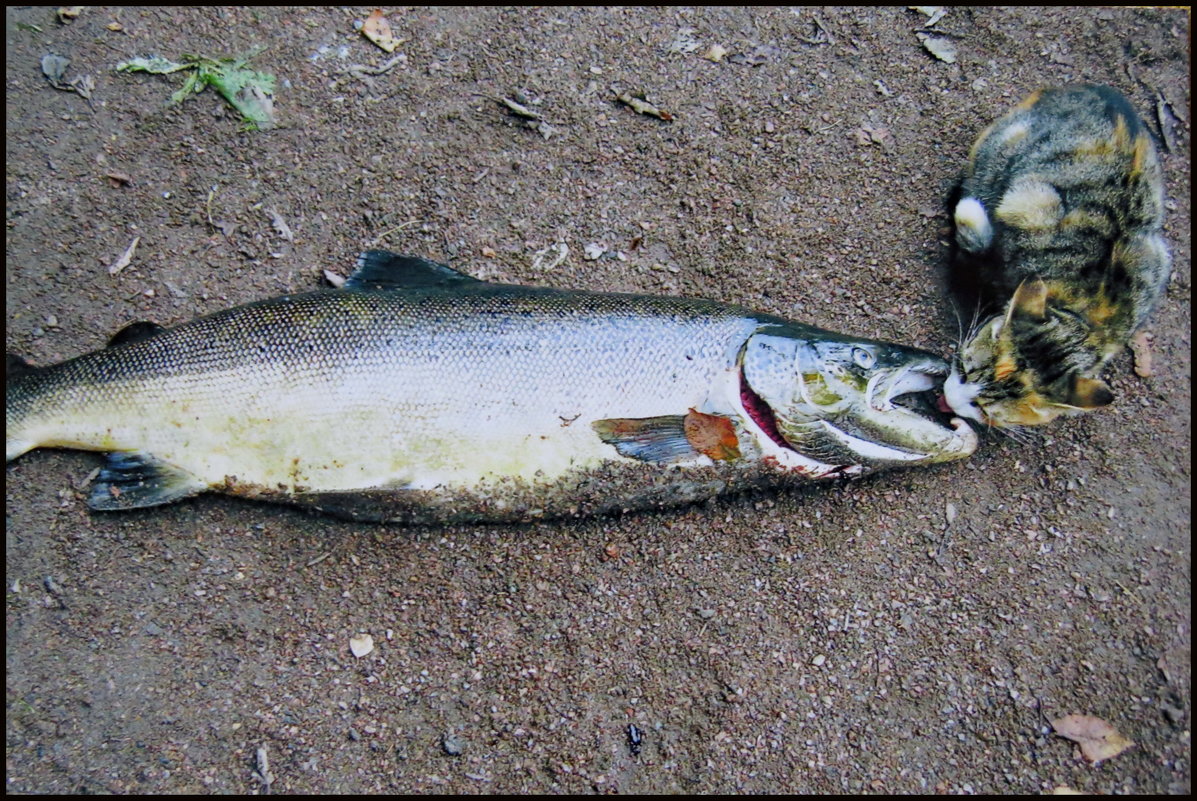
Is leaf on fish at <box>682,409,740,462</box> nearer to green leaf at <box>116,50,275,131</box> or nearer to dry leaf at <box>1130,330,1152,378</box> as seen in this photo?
dry leaf at <box>1130,330,1152,378</box>

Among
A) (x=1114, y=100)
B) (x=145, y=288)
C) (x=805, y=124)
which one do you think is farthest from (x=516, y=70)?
(x=1114, y=100)

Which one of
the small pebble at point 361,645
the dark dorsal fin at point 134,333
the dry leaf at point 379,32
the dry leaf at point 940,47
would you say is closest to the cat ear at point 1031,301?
the dry leaf at point 940,47

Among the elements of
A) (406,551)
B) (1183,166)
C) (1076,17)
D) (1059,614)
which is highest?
(1076,17)

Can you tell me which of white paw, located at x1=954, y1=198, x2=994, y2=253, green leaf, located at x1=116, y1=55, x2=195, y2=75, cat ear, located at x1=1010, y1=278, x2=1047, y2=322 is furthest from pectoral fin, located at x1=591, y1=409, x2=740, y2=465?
green leaf, located at x1=116, y1=55, x2=195, y2=75

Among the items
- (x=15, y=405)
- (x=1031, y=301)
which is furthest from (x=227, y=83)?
(x=1031, y=301)

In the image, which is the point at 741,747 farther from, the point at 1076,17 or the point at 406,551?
the point at 1076,17

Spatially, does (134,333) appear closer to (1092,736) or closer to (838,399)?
(838,399)

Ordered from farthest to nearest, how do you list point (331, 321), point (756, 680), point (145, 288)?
point (145, 288)
point (756, 680)
point (331, 321)
